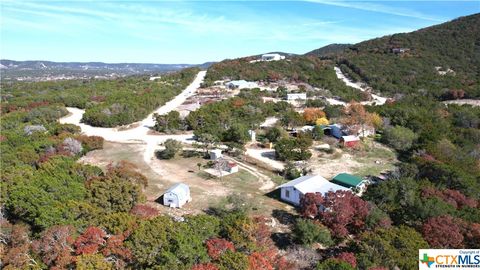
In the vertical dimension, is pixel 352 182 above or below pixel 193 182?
above

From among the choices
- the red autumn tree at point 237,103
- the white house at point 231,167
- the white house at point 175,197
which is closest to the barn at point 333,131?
the red autumn tree at point 237,103

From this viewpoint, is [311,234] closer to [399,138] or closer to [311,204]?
[311,204]

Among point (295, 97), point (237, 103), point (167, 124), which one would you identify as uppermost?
point (237, 103)

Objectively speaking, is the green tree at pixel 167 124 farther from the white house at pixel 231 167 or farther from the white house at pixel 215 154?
the white house at pixel 231 167

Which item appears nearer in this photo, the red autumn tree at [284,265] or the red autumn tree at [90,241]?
the red autumn tree at [90,241]

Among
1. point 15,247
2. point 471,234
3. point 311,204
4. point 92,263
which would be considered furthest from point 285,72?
point 92,263

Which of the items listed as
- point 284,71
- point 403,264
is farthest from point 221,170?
point 284,71
